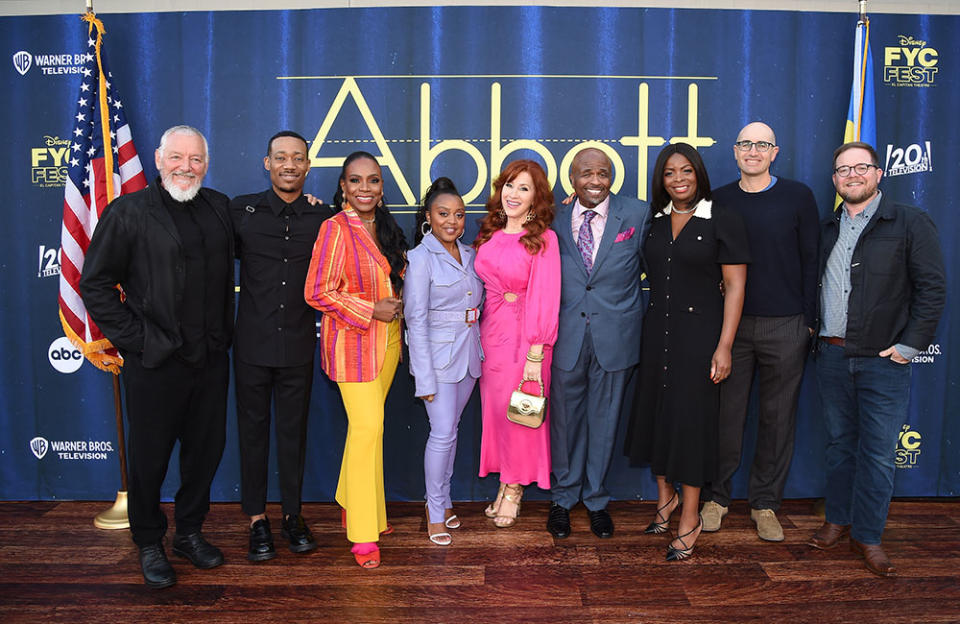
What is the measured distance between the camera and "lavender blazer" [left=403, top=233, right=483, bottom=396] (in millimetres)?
3119

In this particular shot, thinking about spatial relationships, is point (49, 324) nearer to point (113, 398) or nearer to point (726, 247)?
point (113, 398)

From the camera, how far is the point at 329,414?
157 inches

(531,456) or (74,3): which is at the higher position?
(74,3)

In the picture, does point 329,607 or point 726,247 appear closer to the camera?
point 329,607

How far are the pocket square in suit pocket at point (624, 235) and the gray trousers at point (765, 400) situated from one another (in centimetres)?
76

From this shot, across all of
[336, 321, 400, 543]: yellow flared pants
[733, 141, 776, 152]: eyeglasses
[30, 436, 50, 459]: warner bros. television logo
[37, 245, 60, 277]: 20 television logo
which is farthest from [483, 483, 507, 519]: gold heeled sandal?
[37, 245, 60, 277]: 20 television logo

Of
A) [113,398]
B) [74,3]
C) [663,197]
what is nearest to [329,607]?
[113,398]

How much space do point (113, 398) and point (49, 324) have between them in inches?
23.8

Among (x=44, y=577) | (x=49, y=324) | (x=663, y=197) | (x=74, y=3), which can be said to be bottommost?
(x=44, y=577)

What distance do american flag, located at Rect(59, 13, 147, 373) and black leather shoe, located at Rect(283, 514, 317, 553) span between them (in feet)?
4.39

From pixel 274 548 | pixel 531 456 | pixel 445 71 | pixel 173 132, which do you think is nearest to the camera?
pixel 173 132

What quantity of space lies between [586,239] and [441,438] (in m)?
1.30

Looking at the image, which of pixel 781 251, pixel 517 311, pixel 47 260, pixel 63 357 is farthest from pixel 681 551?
pixel 47 260

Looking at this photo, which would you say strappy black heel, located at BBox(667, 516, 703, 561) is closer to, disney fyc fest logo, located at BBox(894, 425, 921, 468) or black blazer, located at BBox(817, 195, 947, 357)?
black blazer, located at BBox(817, 195, 947, 357)
